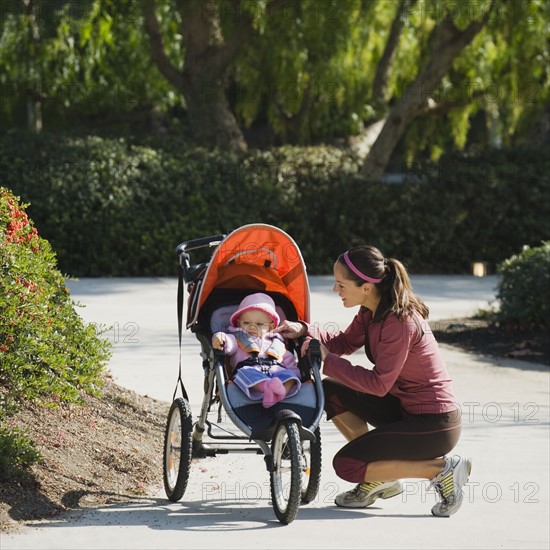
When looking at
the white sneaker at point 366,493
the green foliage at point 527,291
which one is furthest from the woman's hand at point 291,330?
Result: the green foliage at point 527,291

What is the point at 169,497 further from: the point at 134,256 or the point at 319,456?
the point at 134,256

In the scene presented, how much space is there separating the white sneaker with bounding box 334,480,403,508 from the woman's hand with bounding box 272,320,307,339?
2.75 ft

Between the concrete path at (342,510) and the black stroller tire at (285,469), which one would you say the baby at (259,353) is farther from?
the concrete path at (342,510)

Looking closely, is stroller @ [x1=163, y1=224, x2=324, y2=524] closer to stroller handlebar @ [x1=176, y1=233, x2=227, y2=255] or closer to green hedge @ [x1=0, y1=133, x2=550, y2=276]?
stroller handlebar @ [x1=176, y1=233, x2=227, y2=255]

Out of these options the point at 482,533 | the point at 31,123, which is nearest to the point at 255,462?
the point at 482,533

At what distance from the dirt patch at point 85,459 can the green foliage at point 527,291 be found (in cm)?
489

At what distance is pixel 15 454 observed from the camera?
542 centimetres

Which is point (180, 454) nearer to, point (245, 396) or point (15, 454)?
point (245, 396)

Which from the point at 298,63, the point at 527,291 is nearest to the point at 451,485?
the point at 527,291

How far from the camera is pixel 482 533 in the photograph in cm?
521

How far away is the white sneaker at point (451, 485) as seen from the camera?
545cm

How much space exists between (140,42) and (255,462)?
531 inches

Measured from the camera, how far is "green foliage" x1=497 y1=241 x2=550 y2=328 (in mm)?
10711

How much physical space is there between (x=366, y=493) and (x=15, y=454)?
5.81 ft
